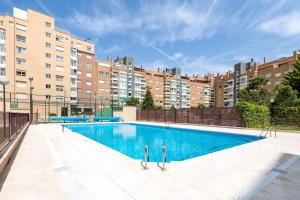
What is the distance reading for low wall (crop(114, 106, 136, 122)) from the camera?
3125 cm

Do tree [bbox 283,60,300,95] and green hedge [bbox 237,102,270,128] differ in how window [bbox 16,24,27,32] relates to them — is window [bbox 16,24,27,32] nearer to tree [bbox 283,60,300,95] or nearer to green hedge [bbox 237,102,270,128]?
green hedge [bbox 237,102,270,128]

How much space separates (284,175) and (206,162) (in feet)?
6.85

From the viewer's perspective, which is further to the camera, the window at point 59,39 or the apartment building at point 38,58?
the window at point 59,39

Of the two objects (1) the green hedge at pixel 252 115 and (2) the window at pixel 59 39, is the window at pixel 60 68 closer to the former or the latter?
(2) the window at pixel 59 39

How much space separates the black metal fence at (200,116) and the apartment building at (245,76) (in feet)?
128

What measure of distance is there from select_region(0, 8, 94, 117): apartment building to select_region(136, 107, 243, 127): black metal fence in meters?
17.4

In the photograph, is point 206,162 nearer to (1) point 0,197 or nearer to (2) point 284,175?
(2) point 284,175

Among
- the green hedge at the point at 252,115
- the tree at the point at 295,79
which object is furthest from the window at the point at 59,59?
the tree at the point at 295,79

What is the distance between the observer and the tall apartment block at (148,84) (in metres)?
54.1

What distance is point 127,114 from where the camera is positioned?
31.7 meters

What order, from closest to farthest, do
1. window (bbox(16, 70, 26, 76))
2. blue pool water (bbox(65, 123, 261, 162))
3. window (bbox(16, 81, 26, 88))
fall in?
blue pool water (bbox(65, 123, 261, 162)), window (bbox(16, 81, 26, 88)), window (bbox(16, 70, 26, 76))

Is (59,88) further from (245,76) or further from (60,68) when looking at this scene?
(245,76)

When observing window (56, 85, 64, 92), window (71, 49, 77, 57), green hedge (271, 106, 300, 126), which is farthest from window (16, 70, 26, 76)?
green hedge (271, 106, 300, 126)

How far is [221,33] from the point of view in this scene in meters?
18.3
